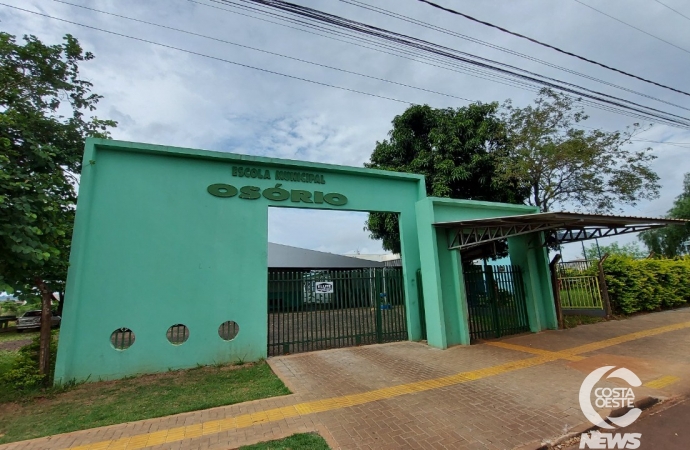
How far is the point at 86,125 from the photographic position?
25.2ft

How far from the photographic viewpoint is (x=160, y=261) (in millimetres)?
6766

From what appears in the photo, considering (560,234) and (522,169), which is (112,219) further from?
(522,169)

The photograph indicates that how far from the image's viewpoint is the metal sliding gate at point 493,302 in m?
9.04

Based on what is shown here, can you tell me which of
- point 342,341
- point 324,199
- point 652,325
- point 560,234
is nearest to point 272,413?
point 342,341

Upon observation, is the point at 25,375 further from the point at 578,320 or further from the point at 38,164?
the point at 578,320

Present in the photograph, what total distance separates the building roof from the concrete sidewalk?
1106cm

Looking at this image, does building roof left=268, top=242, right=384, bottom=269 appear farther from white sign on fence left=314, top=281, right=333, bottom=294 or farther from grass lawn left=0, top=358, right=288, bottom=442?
grass lawn left=0, top=358, right=288, bottom=442

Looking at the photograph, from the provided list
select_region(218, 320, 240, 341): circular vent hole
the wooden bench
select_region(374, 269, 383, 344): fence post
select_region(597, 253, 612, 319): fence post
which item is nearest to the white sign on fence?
select_region(374, 269, 383, 344): fence post

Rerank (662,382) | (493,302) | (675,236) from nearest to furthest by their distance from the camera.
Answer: (662,382) < (493,302) < (675,236)

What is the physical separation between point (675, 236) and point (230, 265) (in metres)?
41.1

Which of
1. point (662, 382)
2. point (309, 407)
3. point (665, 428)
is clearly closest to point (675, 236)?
point (662, 382)

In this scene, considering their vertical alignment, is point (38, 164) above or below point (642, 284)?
above

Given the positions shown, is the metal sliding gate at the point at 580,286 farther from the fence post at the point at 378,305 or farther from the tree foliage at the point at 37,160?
the tree foliage at the point at 37,160

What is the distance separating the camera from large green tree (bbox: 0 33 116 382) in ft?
16.3
